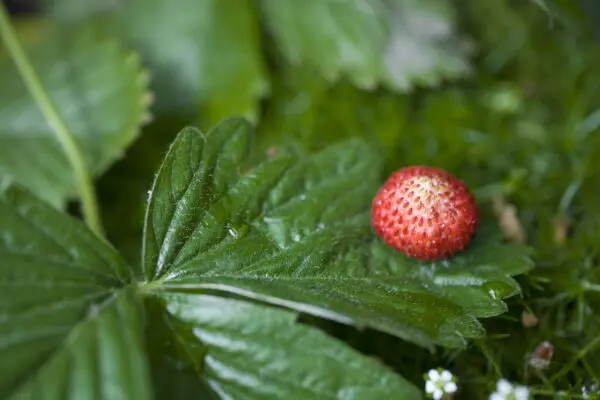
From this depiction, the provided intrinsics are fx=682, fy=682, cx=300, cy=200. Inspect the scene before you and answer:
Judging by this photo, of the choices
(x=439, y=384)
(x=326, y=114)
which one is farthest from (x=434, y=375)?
(x=326, y=114)

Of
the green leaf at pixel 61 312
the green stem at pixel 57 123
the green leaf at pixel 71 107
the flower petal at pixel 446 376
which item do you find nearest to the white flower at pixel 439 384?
the flower petal at pixel 446 376

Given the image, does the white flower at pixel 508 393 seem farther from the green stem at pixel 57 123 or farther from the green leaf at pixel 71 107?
the green leaf at pixel 71 107

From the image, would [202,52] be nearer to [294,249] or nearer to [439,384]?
[294,249]

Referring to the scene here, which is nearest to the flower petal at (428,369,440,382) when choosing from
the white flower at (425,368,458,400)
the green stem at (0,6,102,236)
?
the white flower at (425,368,458,400)

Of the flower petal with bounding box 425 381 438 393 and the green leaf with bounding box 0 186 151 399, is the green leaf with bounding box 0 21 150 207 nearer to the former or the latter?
the green leaf with bounding box 0 186 151 399

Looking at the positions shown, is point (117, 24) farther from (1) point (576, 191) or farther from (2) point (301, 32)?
(1) point (576, 191)

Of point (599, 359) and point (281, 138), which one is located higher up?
point (281, 138)

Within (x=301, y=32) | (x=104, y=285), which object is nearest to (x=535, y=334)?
(x=104, y=285)
